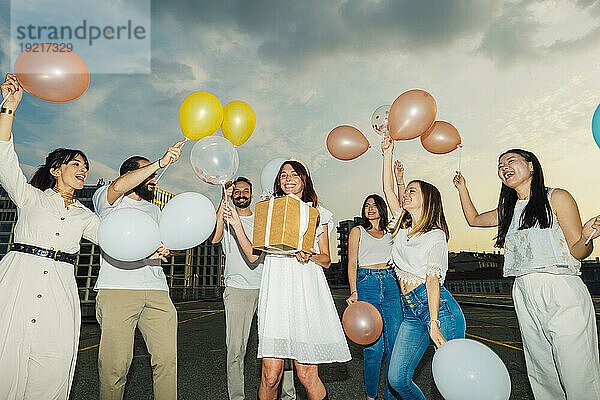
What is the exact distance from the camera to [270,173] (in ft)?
12.8

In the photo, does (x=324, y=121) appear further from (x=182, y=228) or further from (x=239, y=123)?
(x=182, y=228)

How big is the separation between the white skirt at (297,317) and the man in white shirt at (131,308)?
909mm

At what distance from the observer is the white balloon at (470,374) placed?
2391 mm

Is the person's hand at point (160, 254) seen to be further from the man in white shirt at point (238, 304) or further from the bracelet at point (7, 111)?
the bracelet at point (7, 111)

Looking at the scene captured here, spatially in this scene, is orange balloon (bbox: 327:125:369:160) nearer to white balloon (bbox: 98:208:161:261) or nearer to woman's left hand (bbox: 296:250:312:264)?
woman's left hand (bbox: 296:250:312:264)

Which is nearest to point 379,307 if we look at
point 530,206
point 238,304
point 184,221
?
point 238,304

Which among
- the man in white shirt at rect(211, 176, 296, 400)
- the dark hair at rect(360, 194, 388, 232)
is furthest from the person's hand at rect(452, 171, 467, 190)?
the man in white shirt at rect(211, 176, 296, 400)

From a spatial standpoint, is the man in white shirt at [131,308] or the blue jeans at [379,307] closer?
the man in white shirt at [131,308]

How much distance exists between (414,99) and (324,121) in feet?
16.4

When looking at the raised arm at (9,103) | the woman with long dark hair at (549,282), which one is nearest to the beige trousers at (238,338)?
the woman with long dark hair at (549,282)

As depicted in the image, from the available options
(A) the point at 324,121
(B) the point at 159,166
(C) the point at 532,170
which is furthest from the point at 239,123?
(A) the point at 324,121

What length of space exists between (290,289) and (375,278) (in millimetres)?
1523

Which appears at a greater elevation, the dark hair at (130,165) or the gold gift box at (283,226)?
the dark hair at (130,165)

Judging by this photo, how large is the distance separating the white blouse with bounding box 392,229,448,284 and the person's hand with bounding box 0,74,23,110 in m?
2.85
